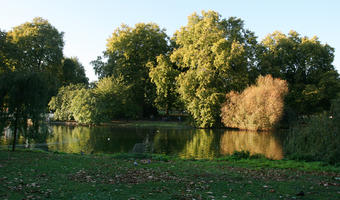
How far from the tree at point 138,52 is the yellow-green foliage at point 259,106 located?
18048mm

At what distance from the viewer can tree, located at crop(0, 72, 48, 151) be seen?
15320 mm

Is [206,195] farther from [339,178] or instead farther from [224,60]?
[224,60]

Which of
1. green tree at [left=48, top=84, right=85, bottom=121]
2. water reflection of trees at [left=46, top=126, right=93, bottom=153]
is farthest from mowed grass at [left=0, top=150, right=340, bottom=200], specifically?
green tree at [left=48, top=84, right=85, bottom=121]

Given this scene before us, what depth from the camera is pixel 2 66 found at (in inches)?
1571

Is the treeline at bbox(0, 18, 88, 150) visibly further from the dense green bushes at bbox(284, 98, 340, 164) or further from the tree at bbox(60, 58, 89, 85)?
the dense green bushes at bbox(284, 98, 340, 164)

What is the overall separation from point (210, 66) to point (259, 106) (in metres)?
9.86

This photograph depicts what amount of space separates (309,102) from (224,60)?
17.6 meters

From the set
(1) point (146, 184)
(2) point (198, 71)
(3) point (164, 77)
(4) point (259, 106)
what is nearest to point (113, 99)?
(3) point (164, 77)

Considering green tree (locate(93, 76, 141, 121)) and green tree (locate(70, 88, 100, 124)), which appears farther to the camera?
green tree (locate(93, 76, 141, 121))

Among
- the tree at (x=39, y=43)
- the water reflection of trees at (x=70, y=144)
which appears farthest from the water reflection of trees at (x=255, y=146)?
the tree at (x=39, y=43)

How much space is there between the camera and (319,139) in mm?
15633

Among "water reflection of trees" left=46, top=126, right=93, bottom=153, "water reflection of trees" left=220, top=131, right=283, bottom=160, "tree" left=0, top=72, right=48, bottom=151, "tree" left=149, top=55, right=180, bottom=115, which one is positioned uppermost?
"tree" left=149, top=55, right=180, bottom=115

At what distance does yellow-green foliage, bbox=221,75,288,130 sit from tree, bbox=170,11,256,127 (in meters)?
3.14

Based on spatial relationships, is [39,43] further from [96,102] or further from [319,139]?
[319,139]
